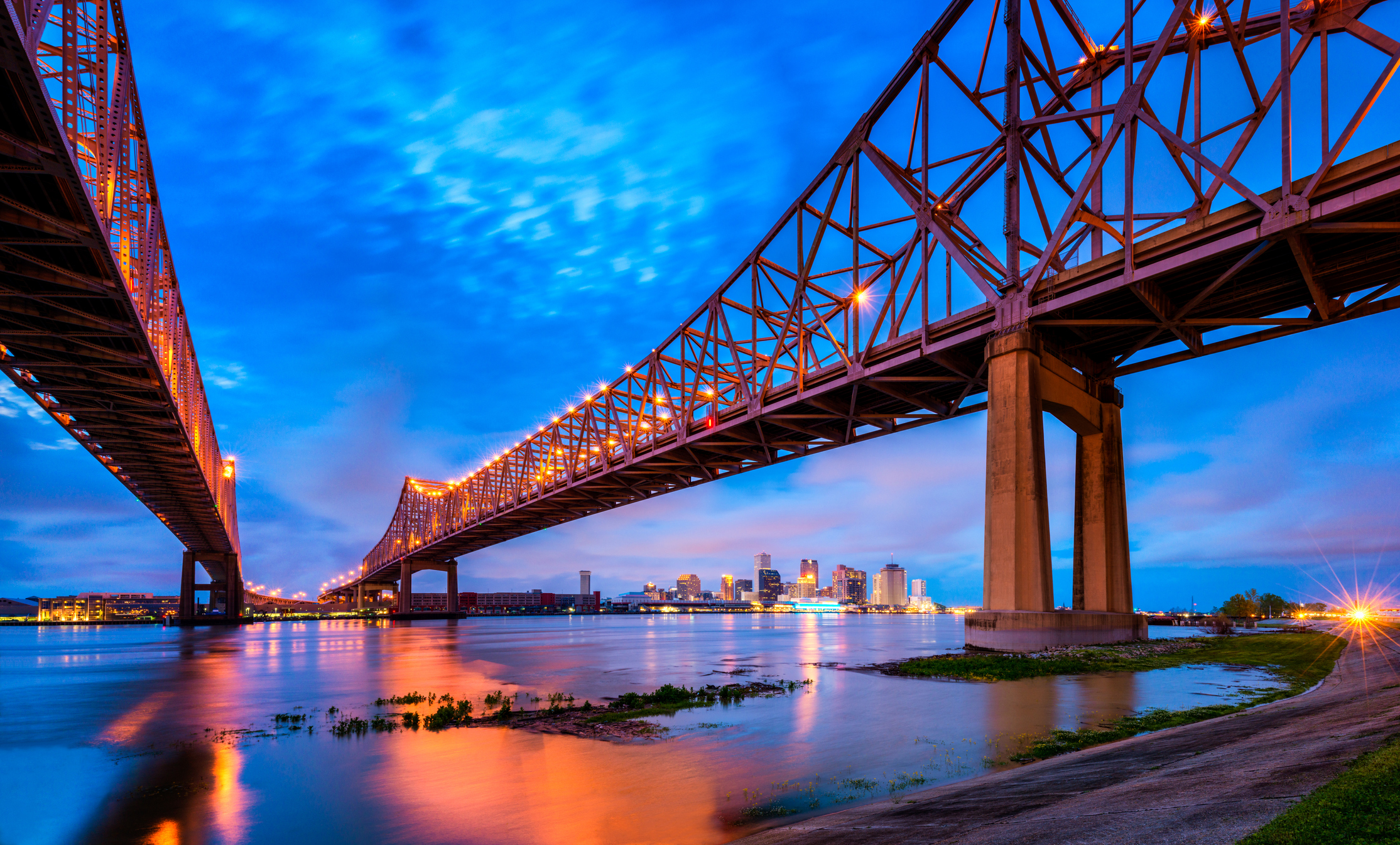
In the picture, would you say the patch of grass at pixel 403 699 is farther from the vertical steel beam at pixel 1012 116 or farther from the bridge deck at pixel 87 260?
the vertical steel beam at pixel 1012 116

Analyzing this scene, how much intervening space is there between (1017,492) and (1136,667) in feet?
20.1

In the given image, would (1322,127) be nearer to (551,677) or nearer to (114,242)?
(551,677)

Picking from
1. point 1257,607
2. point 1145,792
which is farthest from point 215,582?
point 1257,607

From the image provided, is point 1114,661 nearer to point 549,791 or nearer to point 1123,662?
point 1123,662

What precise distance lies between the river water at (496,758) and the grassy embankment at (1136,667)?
0.73 meters

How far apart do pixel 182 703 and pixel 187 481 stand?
43.2m

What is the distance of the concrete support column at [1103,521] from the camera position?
105 ft

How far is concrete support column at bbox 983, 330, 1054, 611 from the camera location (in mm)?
24641

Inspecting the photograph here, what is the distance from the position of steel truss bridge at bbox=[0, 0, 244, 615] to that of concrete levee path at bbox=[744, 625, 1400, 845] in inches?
612

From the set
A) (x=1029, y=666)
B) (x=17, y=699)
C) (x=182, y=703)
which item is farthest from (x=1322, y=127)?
(x=17, y=699)

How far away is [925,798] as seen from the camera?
7.52 metres

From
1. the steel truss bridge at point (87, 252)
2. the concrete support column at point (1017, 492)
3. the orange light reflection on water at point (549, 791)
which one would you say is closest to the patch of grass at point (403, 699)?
the orange light reflection on water at point (549, 791)

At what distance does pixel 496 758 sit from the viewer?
1151 centimetres

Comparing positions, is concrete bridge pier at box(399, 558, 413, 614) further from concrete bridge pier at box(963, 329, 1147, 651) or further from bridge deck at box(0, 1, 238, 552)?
concrete bridge pier at box(963, 329, 1147, 651)
